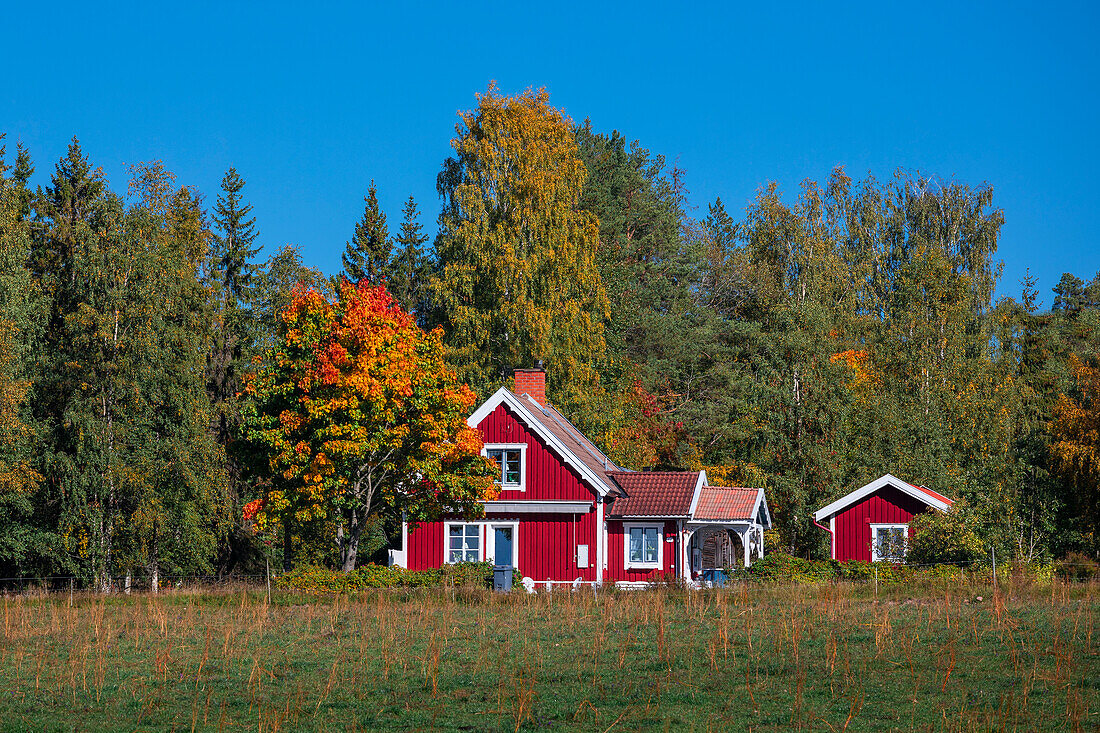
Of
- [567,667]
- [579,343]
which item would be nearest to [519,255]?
[579,343]

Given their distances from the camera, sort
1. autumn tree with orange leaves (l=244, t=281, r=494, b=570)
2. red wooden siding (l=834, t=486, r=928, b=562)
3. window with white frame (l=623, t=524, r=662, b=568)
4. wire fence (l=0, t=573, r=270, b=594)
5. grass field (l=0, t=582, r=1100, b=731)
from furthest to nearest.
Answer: red wooden siding (l=834, t=486, r=928, b=562)
window with white frame (l=623, t=524, r=662, b=568)
wire fence (l=0, t=573, r=270, b=594)
autumn tree with orange leaves (l=244, t=281, r=494, b=570)
grass field (l=0, t=582, r=1100, b=731)

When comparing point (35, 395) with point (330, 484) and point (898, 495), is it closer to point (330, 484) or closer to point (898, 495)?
point (330, 484)

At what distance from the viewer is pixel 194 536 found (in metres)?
38.3

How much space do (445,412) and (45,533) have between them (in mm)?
14466

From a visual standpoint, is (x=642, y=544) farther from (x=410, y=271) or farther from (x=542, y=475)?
(x=410, y=271)

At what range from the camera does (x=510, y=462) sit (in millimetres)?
39375

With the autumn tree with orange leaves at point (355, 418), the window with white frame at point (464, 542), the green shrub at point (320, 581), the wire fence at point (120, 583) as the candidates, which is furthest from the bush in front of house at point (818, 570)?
the wire fence at point (120, 583)

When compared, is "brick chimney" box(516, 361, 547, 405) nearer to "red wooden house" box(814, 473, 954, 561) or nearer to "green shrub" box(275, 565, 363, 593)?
"red wooden house" box(814, 473, 954, 561)

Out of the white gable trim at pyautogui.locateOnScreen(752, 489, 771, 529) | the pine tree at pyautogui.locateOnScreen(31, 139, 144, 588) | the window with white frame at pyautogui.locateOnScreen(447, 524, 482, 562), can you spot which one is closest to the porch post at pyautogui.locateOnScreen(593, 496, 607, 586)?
the window with white frame at pyautogui.locateOnScreen(447, 524, 482, 562)

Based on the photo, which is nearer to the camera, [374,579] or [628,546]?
[374,579]

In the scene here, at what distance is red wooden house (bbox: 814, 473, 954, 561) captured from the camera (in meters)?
39.6

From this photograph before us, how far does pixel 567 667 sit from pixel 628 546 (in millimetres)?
22543

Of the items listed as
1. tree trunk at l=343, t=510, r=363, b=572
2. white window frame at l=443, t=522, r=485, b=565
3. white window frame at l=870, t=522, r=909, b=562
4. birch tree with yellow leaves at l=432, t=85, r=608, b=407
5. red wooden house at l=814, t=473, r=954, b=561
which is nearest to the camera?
tree trunk at l=343, t=510, r=363, b=572

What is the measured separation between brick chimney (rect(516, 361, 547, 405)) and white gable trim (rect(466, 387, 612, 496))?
166 inches
